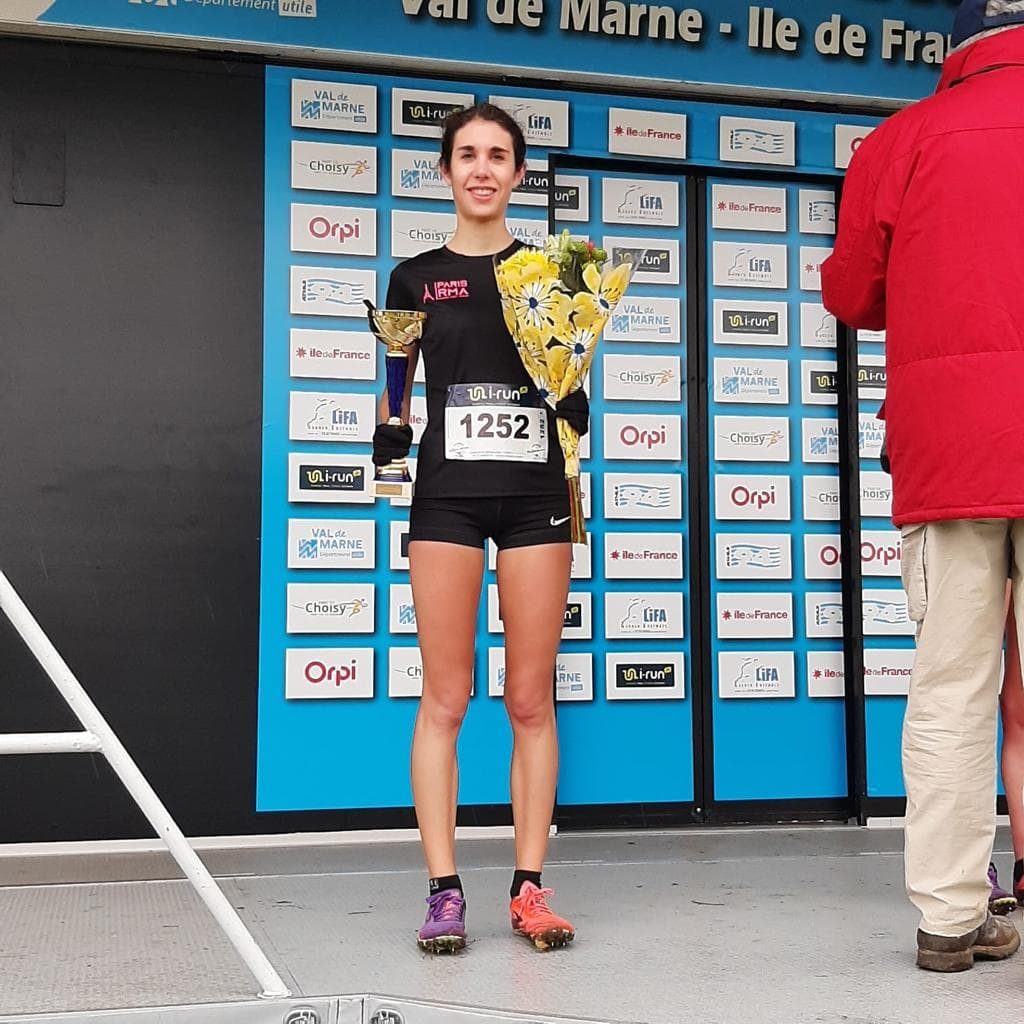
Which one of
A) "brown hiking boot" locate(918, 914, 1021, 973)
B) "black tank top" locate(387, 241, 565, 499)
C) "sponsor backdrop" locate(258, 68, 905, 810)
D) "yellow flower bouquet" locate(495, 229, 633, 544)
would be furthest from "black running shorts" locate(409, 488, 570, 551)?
"sponsor backdrop" locate(258, 68, 905, 810)

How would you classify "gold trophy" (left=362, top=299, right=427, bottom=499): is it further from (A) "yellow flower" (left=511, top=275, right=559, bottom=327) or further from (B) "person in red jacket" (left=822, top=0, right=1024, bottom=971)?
(B) "person in red jacket" (left=822, top=0, right=1024, bottom=971)

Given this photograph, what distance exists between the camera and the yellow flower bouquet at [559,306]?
290 centimetres

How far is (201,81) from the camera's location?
464 cm

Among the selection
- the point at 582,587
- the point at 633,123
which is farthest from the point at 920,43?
the point at 582,587

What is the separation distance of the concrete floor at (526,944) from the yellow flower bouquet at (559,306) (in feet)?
3.56

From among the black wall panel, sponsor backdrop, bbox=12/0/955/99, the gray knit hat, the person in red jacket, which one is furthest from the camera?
sponsor backdrop, bbox=12/0/955/99

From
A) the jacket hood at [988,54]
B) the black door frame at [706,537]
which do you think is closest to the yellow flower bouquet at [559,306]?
the jacket hood at [988,54]

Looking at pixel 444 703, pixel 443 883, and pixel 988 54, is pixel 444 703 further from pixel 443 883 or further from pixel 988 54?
pixel 988 54

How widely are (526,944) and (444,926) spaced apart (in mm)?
197

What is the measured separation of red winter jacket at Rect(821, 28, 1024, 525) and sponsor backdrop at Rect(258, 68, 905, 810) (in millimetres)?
2217

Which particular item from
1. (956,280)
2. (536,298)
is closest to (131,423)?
(536,298)

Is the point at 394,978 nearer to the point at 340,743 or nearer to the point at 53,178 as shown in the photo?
the point at 340,743

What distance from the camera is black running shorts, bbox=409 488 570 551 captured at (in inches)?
119

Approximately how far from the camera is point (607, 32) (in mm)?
4918
